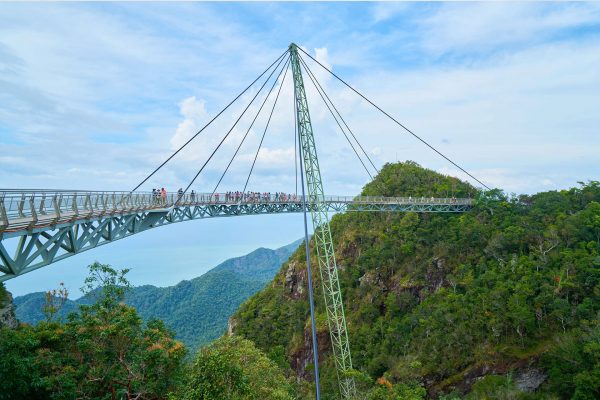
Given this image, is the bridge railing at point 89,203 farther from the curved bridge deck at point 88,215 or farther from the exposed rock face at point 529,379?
the exposed rock face at point 529,379

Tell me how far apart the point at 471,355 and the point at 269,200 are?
18288 mm

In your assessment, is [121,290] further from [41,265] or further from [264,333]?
[264,333]

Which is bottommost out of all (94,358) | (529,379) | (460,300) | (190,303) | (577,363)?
(190,303)

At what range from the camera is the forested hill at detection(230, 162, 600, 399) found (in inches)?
1125

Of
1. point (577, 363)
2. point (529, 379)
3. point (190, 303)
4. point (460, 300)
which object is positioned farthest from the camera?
point (190, 303)

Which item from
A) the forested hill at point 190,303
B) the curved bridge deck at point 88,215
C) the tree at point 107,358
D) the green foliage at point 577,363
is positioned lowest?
the forested hill at point 190,303

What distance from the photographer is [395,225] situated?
159ft

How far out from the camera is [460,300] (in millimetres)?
36094

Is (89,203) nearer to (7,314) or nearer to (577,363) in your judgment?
(7,314)

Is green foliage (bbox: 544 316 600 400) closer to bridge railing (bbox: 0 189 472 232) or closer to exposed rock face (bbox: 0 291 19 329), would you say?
bridge railing (bbox: 0 189 472 232)

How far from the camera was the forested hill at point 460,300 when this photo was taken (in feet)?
93.7

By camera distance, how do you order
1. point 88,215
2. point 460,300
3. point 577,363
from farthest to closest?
point 460,300, point 577,363, point 88,215

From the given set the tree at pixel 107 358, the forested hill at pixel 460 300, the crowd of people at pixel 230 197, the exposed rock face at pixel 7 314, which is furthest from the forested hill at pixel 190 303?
the tree at pixel 107 358

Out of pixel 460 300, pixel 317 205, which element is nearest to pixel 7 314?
pixel 317 205
